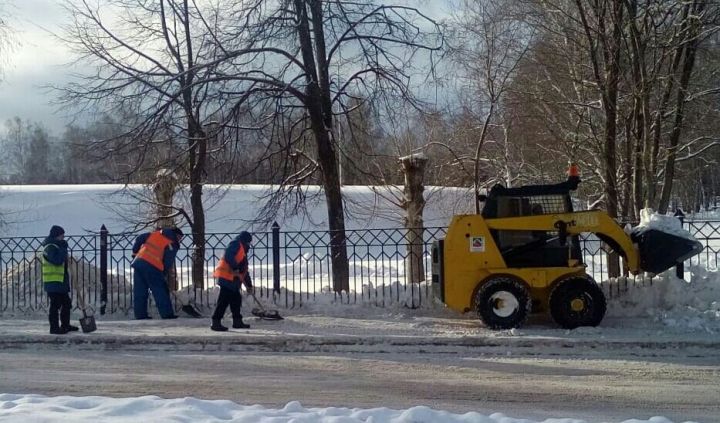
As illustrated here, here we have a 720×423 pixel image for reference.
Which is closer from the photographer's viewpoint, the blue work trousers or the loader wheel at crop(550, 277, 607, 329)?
the loader wheel at crop(550, 277, 607, 329)

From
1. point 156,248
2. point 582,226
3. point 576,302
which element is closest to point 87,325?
point 156,248

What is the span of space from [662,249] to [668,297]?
4.69 ft

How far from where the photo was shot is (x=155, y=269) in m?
13.2

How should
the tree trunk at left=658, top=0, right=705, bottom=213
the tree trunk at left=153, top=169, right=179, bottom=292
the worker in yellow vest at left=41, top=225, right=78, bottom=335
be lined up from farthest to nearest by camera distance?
the tree trunk at left=153, top=169, right=179, bottom=292, the tree trunk at left=658, top=0, right=705, bottom=213, the worker in yellow vest at left=41, top=225, right=78, bottom=335

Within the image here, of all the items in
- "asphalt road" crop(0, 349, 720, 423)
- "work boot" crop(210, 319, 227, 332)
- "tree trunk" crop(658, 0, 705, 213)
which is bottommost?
"asphalt road" crop(0, 349, 720, 423)

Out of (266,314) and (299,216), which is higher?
(299,216)

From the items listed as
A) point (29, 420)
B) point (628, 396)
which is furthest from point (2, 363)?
point (628, 396)

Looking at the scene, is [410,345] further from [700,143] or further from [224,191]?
[700,143]

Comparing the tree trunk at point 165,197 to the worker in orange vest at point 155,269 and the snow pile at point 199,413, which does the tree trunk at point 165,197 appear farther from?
the snow pile at point 199,413

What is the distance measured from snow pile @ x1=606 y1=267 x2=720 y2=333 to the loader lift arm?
1075mm

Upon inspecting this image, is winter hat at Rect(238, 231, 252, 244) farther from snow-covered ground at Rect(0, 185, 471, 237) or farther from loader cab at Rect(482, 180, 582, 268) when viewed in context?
snow-covered ground at Rect(0, 185, 471, 237)

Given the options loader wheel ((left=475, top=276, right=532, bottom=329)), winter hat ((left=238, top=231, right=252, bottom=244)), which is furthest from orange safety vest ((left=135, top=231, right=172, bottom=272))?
loader wheel ((left=475, top=276, right=532, bottom=329))

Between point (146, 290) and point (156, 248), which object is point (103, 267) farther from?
point (156, 248)

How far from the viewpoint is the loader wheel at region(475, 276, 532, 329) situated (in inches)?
440
